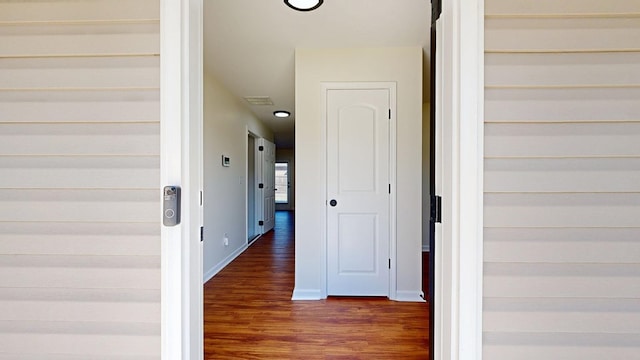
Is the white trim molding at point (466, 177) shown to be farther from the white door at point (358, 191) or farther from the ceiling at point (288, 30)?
the white door at point (358, 191)

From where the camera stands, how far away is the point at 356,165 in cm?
288

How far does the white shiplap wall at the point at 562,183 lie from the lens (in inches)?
37.9

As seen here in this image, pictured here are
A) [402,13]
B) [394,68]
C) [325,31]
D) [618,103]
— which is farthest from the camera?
[394,68]

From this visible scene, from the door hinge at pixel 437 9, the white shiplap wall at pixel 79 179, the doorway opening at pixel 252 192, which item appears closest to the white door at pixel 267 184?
the doorway opening at pixel 252 192

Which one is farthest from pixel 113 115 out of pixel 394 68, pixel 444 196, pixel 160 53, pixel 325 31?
pixel 394 68

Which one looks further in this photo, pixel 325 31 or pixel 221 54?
pixel 221 54

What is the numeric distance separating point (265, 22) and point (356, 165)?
1.48m

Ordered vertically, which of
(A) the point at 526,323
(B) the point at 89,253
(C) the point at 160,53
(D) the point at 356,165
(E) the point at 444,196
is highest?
(C) the point at 160,53

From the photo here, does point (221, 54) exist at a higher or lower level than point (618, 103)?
higher

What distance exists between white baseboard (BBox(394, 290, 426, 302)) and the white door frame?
1816mm

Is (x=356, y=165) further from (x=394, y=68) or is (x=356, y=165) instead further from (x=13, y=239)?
(x=13, y=239)

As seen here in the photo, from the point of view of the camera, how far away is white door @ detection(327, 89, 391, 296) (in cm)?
286

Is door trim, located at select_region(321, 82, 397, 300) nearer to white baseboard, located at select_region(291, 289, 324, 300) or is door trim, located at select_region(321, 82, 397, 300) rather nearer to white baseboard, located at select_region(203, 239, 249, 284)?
white baseboard, located at select_region(291, 289, 324, 300)

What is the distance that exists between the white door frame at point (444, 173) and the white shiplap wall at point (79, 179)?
0.20 ft
